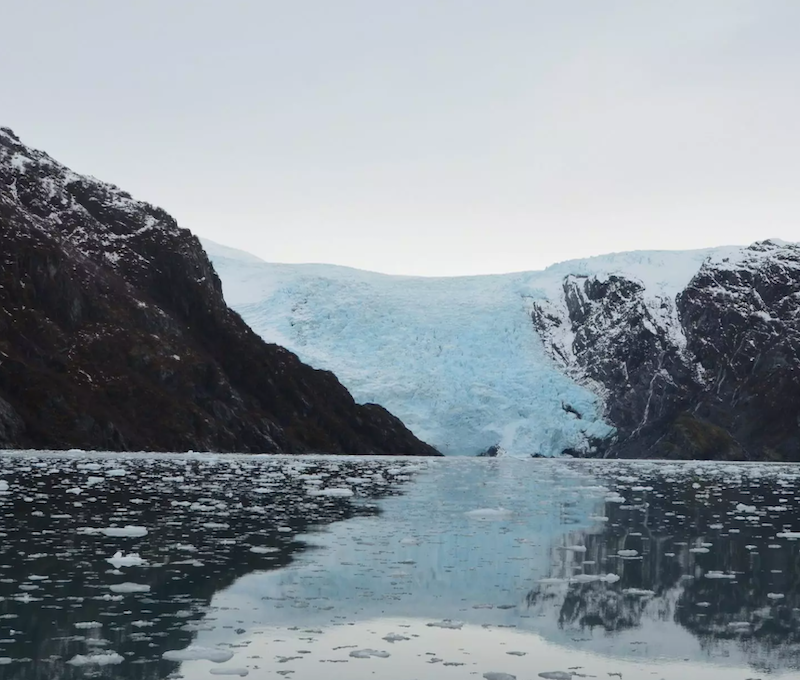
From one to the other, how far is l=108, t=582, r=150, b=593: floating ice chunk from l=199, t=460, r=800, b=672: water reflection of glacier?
127 centimetres

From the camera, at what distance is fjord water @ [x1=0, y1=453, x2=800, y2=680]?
1041cm

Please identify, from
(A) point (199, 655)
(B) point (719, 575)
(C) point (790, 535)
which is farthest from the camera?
(C) point (790, 535)

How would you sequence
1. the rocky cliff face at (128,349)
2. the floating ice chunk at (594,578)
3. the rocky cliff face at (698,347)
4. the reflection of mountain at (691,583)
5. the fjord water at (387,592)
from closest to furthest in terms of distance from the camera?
the fjord water at (387,592) < the reflection of mountain at (691,583) < the floating ice chunk at (594,578) < the rocky cliff face at (128,349) < the rocky cliff face at (698,347)

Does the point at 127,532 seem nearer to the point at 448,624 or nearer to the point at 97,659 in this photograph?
the point at 448,624

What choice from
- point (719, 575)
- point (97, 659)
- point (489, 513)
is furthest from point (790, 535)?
point (97, 659)

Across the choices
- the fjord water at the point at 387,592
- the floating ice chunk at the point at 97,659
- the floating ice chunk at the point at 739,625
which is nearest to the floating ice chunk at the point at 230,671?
the fjord water at the point at 387,592

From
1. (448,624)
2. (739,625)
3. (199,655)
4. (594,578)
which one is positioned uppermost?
(199,655)

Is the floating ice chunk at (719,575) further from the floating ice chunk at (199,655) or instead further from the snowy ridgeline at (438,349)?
the snowy ridgeline at (438,349)

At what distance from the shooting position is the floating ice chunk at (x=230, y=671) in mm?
9672

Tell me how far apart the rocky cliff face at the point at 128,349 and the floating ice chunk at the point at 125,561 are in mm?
65830

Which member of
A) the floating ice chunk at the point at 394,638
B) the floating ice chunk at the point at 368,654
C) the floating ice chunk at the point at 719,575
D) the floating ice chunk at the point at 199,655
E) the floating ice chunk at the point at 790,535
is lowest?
the floating ice chunk at the point at 790,535

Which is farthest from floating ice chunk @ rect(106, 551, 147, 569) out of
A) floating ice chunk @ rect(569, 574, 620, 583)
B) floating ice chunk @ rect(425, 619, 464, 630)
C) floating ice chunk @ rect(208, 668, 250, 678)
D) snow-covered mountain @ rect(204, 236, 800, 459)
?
snow-covered mountain @ rect(204, 236, 800, 459)

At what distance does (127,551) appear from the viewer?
57.9 ft

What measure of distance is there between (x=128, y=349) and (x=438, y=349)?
5195cm
